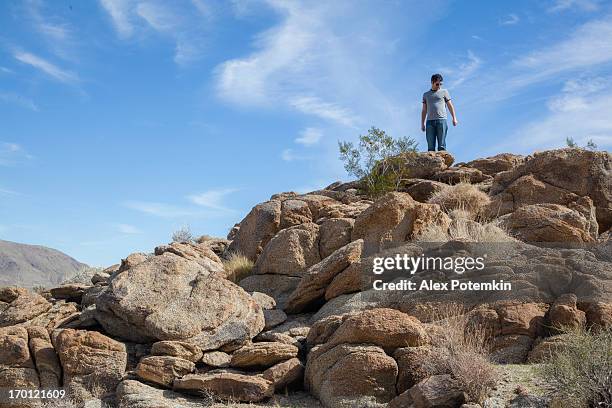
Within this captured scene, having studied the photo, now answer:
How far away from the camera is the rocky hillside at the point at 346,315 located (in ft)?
33.0

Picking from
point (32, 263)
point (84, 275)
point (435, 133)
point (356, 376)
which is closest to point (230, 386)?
point (356, 376)

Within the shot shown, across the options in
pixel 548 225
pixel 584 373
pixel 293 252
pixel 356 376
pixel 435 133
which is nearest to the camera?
pixel 584 373

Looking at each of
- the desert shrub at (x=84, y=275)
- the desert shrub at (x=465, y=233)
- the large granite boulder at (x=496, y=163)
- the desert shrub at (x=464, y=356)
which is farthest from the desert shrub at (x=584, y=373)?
the desert shrub at (x=84, y=275)

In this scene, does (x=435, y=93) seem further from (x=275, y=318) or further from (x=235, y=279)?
(x=275, y=318)

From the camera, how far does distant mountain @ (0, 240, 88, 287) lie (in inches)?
3253

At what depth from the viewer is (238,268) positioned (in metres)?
16.3

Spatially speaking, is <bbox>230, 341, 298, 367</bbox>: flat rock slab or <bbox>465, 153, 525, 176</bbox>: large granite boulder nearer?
<bbox>230, 341, 298, 367</bbox>: flat rock slab

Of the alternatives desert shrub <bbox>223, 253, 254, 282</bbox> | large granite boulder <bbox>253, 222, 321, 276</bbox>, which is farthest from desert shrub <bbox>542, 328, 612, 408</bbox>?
desert shrub <bbox>223, 253, 254, 282</bbox>

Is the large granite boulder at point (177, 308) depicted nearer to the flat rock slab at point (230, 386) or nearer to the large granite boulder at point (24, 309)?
the flat rock slab at point (230, 386)

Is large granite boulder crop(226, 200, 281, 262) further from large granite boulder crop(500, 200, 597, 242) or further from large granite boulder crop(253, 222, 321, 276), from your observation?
large granite boulder crop(500, 200, 597, 242)

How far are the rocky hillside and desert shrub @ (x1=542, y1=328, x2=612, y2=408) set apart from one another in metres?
0.28

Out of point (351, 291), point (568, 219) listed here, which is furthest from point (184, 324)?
point (568, 219)

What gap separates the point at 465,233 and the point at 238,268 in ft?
17.4

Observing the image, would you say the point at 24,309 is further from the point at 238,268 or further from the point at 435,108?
the point at 435,108
